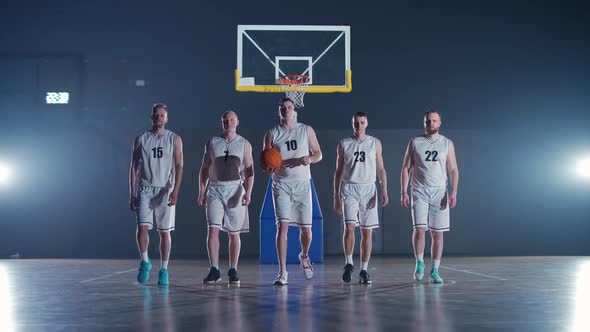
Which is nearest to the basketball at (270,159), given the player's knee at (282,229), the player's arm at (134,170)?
the player's knee at (282,229)

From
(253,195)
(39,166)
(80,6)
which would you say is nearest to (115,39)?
(80,6)

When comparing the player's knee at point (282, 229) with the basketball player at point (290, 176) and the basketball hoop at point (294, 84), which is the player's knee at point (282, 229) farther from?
the basketball hoop at point (294, 84)

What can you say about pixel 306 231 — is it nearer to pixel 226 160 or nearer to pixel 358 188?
pixel 358 188

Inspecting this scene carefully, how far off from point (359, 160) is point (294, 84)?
5.07m

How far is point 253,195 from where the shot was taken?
13000mm

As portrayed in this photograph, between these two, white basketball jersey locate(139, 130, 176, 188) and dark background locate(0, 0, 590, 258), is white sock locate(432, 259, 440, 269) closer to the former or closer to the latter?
white basketball jersey locate(139, 130, 176, 188)

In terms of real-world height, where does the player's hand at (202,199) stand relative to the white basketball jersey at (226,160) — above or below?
below

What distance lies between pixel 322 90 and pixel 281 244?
18.5 ft

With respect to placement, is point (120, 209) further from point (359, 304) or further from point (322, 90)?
point (359, 304)

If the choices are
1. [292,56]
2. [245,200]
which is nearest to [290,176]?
[245,200]

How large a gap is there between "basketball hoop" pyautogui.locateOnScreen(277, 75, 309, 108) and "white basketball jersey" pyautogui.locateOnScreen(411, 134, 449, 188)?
4.90 metres

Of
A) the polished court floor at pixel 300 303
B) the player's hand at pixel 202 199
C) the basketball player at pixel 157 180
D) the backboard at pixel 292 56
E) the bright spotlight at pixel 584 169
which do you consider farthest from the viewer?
the bright spotlight at pixel 584 169

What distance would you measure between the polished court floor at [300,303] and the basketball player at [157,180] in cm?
55

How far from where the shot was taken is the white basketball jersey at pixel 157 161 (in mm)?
6719
